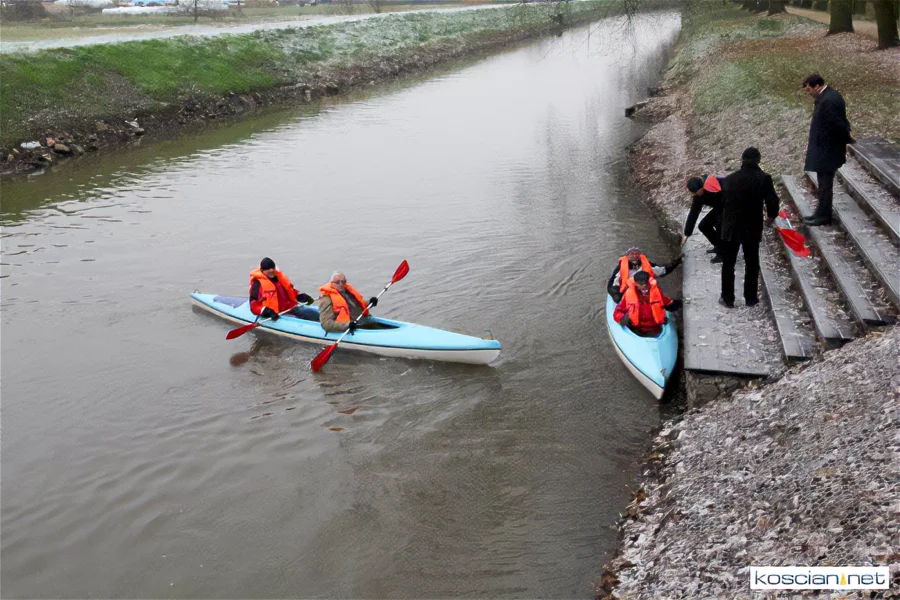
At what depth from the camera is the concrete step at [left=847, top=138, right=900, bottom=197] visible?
10.3 meters

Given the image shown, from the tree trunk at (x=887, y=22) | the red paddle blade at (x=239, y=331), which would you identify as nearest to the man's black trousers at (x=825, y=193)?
the red paddle blade at (x=239, y=331)

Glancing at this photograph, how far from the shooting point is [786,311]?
857 cm

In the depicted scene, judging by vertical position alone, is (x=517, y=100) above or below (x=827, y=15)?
below

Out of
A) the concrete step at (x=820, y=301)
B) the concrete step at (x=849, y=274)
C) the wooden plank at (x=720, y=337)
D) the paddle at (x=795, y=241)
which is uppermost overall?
the paddle at (x=795, y=241)

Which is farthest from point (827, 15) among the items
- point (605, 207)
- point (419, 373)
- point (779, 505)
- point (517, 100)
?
point (779, 505)

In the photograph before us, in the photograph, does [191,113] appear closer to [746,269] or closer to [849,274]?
[746,269]

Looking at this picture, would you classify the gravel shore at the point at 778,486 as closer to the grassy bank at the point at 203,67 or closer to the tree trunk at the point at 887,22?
the grassy bank at the point at 203,67

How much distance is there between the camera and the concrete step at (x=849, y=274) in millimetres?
7543

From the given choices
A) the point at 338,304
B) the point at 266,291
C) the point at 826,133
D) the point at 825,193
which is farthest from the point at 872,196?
the point at 266,291

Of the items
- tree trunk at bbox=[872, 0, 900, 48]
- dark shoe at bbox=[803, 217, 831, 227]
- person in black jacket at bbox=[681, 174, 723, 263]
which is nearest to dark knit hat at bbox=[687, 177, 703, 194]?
person in black jacket at bbox=[681, 174, 723, 263]

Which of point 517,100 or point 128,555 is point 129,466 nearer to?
point 128,555

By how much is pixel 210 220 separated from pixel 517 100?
636 inches

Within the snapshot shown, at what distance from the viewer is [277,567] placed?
21.7 ft

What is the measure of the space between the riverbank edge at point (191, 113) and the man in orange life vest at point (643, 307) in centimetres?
984
